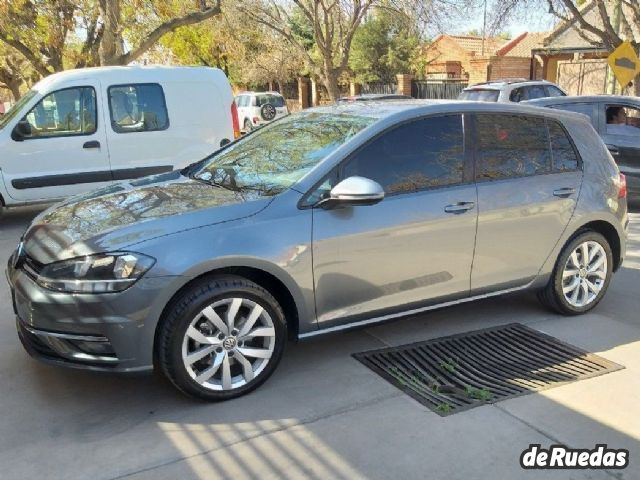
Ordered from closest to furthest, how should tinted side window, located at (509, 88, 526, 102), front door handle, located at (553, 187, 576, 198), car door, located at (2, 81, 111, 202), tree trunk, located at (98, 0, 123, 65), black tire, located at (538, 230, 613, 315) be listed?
front door handle, located at (553, 187, 576, 198), black tire, located at (538, 230, 613, 315), car door, located at (2, 81, 111, 202), tree trunk, located at (98, 0, 123, 65), tinted side window, located at (509, 88, 526, 102)

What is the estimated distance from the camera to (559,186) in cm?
446

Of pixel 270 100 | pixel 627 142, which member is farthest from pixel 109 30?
pixel 270 100

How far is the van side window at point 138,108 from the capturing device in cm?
786

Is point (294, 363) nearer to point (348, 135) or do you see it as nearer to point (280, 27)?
point (348, 135)

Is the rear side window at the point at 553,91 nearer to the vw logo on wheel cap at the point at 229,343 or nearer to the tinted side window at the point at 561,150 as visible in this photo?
the tinted side window at the point at 561,150

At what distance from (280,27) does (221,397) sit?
1937 cm

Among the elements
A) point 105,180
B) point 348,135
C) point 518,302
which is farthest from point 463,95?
point 348,135

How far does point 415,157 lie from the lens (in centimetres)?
395

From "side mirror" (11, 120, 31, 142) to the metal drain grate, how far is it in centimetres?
556

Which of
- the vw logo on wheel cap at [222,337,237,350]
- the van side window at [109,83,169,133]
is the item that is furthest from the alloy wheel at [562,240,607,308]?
the van side window at [109,83,169,133]

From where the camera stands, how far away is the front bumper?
3.12 m

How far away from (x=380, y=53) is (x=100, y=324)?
2889 cm

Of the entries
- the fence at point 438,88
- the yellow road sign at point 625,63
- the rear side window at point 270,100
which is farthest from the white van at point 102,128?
the rear side window at point 270,100

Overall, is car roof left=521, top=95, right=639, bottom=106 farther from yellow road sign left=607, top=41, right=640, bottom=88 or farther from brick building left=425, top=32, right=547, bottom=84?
brick building left=425, top=32, right=547, bottom=84
